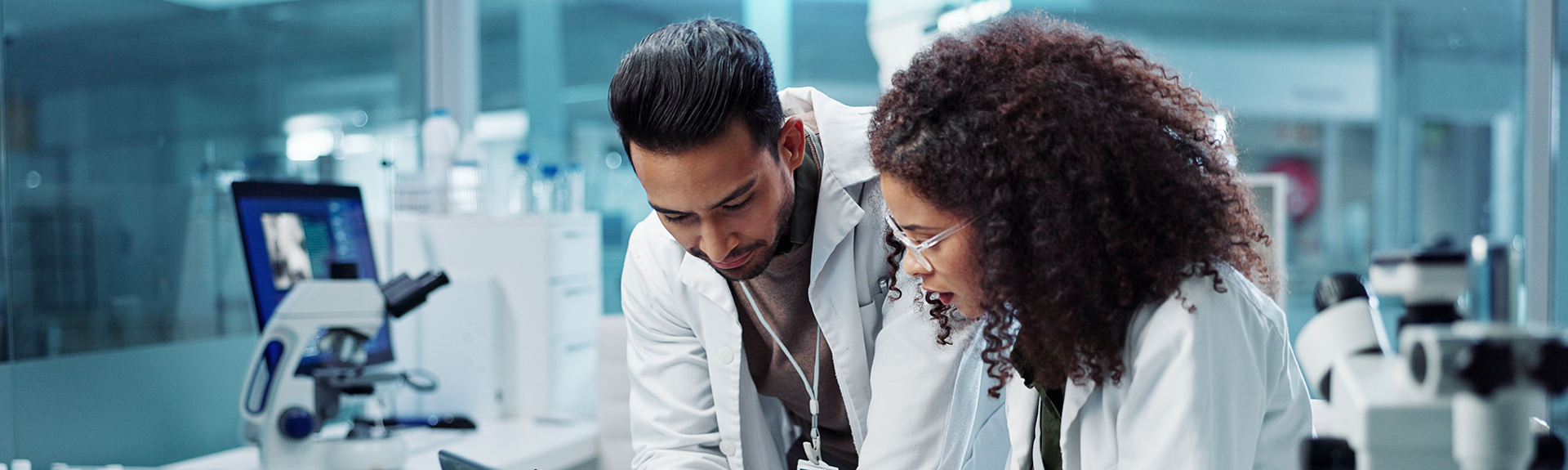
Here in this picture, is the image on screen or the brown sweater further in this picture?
the image on screen

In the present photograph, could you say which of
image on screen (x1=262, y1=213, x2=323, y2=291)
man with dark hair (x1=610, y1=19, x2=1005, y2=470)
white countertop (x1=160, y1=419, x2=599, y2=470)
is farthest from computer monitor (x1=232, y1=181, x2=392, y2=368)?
man with dark hair (x1=610, y1=19, x2=1005, y2=470)

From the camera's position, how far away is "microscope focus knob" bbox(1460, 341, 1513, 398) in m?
0.44

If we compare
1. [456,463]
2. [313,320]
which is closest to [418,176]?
[313,320]

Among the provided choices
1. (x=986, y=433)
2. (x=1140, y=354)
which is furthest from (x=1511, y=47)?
(x=1140, y=354)

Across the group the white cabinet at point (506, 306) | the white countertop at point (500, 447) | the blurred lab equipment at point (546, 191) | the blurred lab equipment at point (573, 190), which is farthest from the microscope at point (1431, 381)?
the blurred lab equipment at point (573, 190)

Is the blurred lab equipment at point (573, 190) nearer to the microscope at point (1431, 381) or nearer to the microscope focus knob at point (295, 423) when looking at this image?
the microscope focus knob at point (295, 423)

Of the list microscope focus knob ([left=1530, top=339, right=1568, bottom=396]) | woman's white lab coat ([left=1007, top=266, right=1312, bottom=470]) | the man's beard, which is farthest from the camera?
the man's beard

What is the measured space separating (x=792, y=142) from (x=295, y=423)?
102 centimetres

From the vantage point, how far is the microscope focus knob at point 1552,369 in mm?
435

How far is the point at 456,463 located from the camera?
1080 mm

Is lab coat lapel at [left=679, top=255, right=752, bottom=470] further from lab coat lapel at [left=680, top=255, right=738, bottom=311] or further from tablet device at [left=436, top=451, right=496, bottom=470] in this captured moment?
tablet device at [left=436, top=451, right=496, bottom=470]

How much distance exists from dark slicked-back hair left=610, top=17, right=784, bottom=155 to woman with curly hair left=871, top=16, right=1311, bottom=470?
20cm

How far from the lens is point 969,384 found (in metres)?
1.31

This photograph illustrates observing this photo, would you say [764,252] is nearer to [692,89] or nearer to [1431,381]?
[692,89]
